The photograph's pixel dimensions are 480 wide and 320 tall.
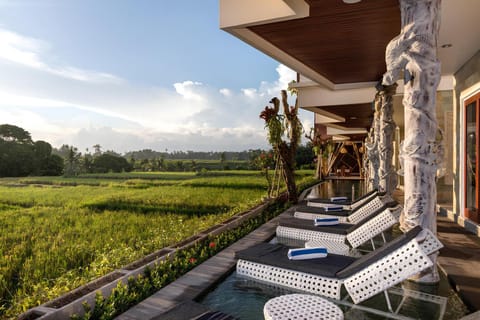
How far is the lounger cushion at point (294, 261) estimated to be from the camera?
3.70 meters

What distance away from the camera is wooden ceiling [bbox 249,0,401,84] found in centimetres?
467

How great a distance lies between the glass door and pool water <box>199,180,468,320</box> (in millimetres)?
3527

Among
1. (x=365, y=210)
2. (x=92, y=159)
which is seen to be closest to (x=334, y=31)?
(x=365, y=210)

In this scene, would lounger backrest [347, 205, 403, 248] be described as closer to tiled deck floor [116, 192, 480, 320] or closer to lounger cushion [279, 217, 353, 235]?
lounger cushion [279, 217, 353, 235]

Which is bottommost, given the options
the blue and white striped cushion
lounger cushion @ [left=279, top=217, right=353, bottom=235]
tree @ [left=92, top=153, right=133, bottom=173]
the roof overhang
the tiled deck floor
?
the tiled deck floor

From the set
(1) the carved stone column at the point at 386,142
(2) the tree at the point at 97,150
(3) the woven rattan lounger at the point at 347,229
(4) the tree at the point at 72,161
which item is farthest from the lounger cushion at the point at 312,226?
(2) the tree at the point at 97,150

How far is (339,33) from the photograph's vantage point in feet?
18.4

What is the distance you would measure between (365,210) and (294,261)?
306 cm

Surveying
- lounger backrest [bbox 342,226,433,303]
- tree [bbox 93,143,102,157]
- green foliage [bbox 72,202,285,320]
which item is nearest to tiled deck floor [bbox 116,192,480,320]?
green foliage [bbox 72,202,285,320]

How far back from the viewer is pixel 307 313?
2.73 meters

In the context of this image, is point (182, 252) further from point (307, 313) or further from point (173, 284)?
point (307, 313)

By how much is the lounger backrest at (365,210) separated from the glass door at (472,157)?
2206 millimetres

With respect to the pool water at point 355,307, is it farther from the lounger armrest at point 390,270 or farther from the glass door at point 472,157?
the glass door at point 472,157

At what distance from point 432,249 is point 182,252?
3314 mm
